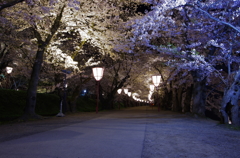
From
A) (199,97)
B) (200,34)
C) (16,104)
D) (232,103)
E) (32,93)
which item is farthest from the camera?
(16,104)

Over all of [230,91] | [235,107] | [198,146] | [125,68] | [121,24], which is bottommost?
[198,146]

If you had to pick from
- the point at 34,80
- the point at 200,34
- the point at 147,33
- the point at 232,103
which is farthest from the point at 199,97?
the point at 34,80

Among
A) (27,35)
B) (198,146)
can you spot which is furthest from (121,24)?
(198,146)

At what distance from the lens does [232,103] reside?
10.3 meters

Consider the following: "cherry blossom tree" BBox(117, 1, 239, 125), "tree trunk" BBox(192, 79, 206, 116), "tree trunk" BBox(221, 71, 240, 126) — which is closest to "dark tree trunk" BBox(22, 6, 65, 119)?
"cherry blossom tree" BBox(117, 1, 239, 125)

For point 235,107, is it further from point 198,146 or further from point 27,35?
point 27,35

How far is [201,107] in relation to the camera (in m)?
15.6

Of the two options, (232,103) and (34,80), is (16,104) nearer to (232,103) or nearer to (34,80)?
(34,80)

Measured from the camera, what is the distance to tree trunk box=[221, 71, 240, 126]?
33.4 ft

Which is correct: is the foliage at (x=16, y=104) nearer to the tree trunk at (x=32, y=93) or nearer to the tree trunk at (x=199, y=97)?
the tree trunk at (x=32, y=93)

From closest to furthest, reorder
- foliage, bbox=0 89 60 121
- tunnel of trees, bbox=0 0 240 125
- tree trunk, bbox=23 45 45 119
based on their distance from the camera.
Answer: tunnel of trees, bbox=0 0 240 125, tree trunk, bbox=23 45 45 119, foliage, bbox=0 89 60 121

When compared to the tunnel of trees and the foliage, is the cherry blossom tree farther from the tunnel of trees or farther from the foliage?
the foliage

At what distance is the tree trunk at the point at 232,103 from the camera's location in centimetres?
1019

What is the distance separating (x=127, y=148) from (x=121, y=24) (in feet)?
44.6
